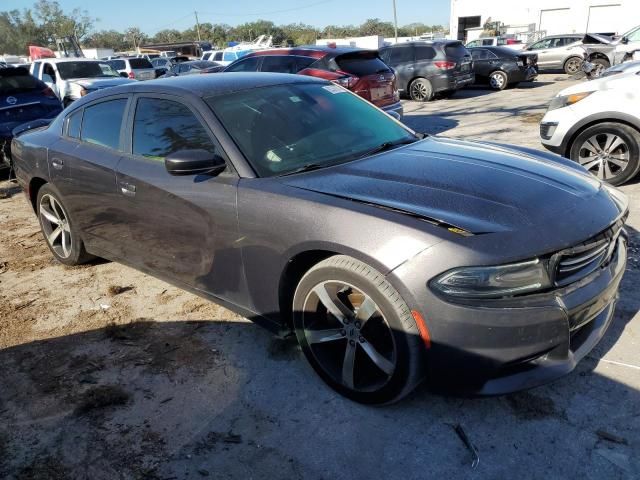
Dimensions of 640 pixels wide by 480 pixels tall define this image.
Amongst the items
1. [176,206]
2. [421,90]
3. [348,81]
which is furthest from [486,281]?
[421,90]

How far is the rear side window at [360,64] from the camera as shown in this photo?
30.5 ft

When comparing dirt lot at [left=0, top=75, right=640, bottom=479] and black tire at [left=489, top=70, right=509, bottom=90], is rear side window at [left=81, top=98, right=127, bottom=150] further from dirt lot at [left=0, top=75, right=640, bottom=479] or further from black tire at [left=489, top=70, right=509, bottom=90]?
black tire at [left=489, top=70, right=509, bottom=90]

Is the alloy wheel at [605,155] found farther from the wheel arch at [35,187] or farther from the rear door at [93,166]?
the wheel arch at [35,187]

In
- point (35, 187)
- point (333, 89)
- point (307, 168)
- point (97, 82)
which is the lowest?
point (35, 187)

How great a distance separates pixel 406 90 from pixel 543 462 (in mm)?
13443

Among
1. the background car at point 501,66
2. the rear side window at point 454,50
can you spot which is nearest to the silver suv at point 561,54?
the background car at point 501,66

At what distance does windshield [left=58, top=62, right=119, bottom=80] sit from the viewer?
522 inches

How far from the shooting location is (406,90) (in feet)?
47.5

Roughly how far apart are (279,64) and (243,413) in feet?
29.5

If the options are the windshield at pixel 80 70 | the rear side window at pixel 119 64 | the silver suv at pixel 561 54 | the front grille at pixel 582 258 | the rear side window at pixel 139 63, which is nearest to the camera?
the front grille at pixel 582 258

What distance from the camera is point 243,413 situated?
2621 mm

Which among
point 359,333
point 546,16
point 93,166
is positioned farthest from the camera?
point 546,16

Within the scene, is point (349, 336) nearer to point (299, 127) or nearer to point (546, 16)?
point (299, 127)

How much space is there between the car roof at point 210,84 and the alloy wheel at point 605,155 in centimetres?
339
